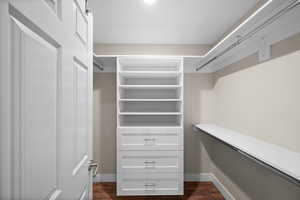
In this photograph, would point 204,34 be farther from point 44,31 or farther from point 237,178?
point 44,31

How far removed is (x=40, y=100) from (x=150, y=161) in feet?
6.51

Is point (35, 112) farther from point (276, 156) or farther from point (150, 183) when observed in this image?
point (150, 183)

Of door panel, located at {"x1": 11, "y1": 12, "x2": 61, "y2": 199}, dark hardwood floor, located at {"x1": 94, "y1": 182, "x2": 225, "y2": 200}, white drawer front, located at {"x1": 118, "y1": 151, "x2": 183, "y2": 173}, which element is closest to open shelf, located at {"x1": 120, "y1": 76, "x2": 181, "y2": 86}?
white drawer front, located at {"x1": 118, "y1": 151, "x2": 183, "y2": 173}

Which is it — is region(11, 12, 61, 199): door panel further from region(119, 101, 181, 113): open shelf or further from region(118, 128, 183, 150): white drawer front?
region(119, 101, 181, 113): open shelf

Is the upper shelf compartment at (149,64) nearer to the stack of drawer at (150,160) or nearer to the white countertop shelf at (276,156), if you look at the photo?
the stack of drawer at (150,160)

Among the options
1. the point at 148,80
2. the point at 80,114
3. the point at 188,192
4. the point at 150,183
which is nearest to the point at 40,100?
the point at 80,114

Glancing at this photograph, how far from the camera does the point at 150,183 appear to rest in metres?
2.33

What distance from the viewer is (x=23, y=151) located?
0.44 metres

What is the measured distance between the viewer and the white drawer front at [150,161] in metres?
2.32

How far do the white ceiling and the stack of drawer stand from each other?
1.27 m

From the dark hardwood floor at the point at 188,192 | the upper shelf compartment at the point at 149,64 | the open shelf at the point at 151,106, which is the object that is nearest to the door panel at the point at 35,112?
the upper shelf compartment at the point at 149,64

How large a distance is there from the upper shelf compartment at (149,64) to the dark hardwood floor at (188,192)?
164 centimetres

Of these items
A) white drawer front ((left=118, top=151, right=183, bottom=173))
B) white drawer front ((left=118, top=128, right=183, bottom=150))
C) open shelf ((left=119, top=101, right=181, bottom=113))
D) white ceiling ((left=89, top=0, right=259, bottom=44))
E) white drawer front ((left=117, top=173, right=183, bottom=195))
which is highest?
white ceiling ((left=89, top=0, right=259, bottom=44))

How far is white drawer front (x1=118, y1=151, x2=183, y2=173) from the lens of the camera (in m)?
2.32
